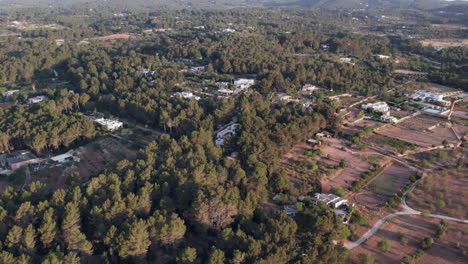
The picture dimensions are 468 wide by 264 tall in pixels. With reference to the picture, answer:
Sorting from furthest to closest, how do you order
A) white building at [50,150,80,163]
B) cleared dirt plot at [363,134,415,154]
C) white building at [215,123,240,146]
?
1. cleared dirt plot at [363,134,415,154]
2. white building at [215,123,240,146]
3. white building at [50,150,80,163]

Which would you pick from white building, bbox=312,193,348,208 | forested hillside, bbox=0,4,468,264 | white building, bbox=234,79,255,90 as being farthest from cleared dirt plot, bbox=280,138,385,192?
white building, bbox=234,79,255,90

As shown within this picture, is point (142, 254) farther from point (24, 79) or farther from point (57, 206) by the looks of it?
point (24, 79)

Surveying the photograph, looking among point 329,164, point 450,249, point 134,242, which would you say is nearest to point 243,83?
point 329,164

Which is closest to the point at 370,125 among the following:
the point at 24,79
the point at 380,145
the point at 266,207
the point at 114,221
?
the point at 380,145

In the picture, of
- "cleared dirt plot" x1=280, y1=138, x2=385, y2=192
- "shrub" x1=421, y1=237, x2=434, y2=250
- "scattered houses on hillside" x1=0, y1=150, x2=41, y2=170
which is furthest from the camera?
"scattered houses on hillside" x1=0, y1=150, x2=41, y2=170

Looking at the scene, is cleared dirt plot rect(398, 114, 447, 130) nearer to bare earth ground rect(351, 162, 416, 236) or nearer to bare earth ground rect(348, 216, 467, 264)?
bare earth ground rect(351, 162, 416, 236)
